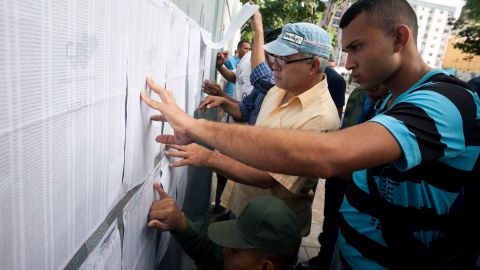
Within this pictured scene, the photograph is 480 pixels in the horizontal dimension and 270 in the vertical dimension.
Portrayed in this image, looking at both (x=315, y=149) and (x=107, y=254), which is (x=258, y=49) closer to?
(x=315, y=149)

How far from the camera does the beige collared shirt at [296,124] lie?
1674 millimetres

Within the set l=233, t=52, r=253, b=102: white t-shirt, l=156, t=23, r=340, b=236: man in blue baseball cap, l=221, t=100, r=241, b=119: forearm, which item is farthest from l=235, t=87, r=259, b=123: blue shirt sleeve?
l=156, t=23, r=340, b=236: man in blue baseball cap

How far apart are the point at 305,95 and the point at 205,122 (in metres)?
0.90

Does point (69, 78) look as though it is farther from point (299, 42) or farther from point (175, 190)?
point (299, 42)

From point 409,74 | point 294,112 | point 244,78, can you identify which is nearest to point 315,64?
point 294,112

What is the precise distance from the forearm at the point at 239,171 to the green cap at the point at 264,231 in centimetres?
18

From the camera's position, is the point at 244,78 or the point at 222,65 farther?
the point at 222,65

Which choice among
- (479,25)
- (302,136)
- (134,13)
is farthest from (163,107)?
(479,25)

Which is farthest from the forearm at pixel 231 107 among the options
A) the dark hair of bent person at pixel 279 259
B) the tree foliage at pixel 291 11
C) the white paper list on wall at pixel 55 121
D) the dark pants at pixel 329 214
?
the tree foliage at pixel 291 11

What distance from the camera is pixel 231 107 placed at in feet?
9.19

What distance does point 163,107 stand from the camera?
42.9 inches

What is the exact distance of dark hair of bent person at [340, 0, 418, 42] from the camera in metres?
1.30

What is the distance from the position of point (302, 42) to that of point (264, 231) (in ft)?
3.50

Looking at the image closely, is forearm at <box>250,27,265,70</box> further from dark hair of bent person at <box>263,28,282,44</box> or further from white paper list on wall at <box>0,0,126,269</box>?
white paper list on wall at <box>0,0,126,269</box>
